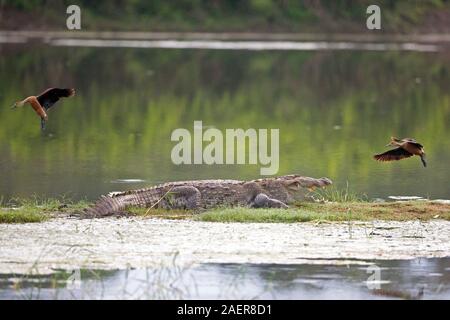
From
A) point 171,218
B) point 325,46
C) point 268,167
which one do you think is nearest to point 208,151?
point 268,167

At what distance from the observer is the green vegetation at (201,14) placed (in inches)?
1908

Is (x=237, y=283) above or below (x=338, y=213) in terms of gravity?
below

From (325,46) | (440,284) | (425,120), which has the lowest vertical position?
(440,284)

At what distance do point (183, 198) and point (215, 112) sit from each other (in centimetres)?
1487

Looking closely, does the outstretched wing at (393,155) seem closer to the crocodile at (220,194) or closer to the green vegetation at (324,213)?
the green vegetation at (324,213)

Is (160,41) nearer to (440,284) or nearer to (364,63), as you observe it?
(364,63)

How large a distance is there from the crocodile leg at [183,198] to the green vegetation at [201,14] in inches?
1383

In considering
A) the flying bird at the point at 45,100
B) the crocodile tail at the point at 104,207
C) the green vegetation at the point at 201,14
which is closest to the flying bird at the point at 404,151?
the crocodile tail at the point at 104,207

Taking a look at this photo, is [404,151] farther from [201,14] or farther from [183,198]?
[201,14]

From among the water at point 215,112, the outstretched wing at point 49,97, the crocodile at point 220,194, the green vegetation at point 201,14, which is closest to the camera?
the crocodile at point 220,194

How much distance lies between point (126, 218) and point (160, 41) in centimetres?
A: 3579

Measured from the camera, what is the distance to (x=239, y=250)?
10797 mm

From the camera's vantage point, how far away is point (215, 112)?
Answer: 2802 centimetres

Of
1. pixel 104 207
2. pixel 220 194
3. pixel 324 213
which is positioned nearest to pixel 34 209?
pixel 104 207
